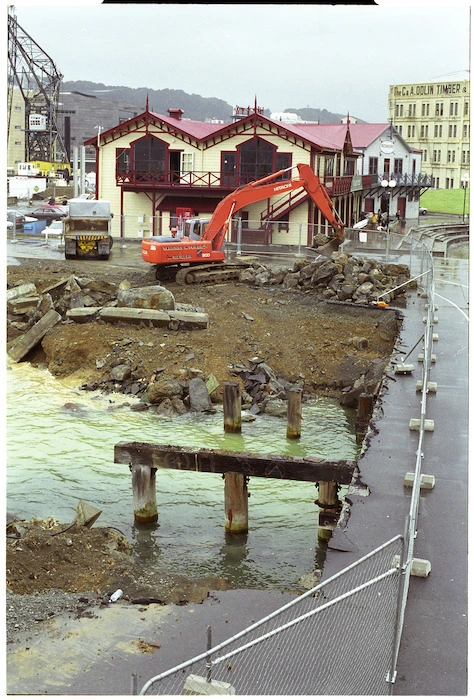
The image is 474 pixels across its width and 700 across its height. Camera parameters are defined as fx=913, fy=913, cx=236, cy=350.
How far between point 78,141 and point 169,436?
12284 centimetres

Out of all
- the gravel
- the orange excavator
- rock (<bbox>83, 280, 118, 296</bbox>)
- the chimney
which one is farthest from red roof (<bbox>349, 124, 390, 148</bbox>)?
the gravel

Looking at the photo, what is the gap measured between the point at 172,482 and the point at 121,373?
8043 millimetres

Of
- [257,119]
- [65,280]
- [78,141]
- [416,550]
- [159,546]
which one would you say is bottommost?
[159,546]

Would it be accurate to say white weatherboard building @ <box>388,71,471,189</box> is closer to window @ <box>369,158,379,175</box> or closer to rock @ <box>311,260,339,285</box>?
window @ <box>369,158,379,175</box>

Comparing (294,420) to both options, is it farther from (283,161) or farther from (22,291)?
(283,161)

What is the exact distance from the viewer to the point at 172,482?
20.4 metres

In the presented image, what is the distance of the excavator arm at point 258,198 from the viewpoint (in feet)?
126

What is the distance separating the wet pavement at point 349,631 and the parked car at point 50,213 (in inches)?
2136

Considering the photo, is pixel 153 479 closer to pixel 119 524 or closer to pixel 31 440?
pixel 119 524

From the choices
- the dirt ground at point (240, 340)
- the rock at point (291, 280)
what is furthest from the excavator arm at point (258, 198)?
the rock at point (291, 280)

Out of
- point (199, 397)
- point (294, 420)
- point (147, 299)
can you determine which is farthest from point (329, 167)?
point (294, 420)

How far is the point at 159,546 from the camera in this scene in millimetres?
16875

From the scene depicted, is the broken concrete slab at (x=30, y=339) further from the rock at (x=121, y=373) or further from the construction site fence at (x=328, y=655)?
the construction site fence at (x=328, y=655)
